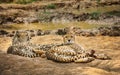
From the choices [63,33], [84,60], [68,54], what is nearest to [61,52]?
[68,54]

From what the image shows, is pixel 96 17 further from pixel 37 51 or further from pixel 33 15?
pixel 37 51

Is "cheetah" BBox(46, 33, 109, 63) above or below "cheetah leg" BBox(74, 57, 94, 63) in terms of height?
above

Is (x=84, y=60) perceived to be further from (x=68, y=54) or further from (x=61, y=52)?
(x=61, y=52)

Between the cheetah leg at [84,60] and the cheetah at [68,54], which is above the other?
the cheetah at [68,54]

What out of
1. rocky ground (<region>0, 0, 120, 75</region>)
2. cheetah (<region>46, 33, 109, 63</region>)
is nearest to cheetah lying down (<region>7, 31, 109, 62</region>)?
cheetah (<region>46, 33, 109, 63</region>)

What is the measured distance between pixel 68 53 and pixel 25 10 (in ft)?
68.6

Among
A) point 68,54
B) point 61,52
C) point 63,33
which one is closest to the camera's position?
point 61,52

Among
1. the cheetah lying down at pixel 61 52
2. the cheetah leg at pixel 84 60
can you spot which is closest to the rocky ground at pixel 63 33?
the cheetah leg at pixel 84 60

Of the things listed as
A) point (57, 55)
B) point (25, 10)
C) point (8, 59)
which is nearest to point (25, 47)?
point (57, 55)

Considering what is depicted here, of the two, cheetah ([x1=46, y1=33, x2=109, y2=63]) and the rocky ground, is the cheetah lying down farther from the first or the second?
the rocky ground

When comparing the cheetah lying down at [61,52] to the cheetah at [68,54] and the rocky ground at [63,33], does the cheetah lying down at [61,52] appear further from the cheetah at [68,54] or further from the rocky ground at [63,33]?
the rocky ground at [63,33]

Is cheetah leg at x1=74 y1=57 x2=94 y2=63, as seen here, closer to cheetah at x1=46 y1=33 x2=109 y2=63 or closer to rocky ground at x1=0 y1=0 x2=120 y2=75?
cheetah at x1=46 y1=33 x2=109 y2=63

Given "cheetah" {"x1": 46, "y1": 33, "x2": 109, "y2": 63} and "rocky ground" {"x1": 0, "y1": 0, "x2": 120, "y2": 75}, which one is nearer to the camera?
"rocky ground" {"x1": 0, "y1": 0, "x2": 120, "y2": 75}

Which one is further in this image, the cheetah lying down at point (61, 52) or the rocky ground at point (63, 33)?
the cheetah lying down at point (61, 52)
